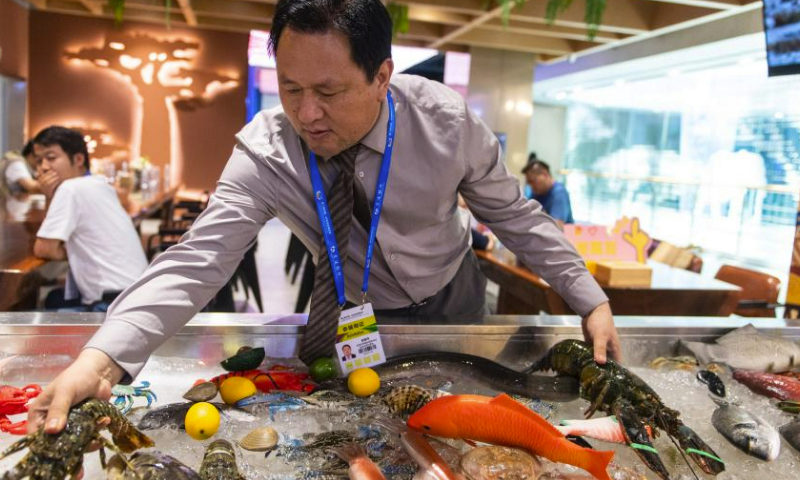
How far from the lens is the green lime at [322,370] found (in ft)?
4.76

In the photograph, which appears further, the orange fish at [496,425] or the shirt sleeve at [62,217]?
the shirt sleeve at [62,217]

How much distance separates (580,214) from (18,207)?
11370 millimetres

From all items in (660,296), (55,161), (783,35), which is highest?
(783,35)

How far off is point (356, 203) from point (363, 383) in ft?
1.58

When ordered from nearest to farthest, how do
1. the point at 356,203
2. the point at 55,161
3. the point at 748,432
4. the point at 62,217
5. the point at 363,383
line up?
the point at 748,432 → the point at 363,383 → the point at 356,203 → the point at 62,217 → the point at 55,161

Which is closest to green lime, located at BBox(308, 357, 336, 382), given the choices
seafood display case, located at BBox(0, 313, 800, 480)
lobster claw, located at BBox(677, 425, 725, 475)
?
seafood display case, located at BBox(0, 313, 800, 480)

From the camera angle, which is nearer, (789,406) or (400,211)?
(789,406)

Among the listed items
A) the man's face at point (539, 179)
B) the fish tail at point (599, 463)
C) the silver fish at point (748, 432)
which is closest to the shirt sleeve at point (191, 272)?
the fish tail at point (599, 463)

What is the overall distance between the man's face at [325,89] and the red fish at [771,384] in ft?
3.95

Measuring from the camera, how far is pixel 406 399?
4.31 ft

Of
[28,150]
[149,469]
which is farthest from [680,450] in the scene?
[28,150]

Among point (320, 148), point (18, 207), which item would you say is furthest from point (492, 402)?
point (18, 207)

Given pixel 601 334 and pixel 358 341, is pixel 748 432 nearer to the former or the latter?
pixel 601 334

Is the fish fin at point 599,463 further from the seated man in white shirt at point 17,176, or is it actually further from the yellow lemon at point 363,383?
the seated man in white shirt at point 17,176
